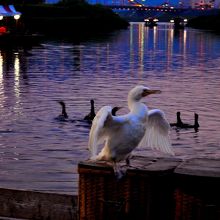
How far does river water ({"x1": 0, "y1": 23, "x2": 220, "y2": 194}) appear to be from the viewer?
17.6 m

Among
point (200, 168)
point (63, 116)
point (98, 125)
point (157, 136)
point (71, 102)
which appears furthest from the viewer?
point (71, 102)

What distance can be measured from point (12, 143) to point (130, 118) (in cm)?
1357

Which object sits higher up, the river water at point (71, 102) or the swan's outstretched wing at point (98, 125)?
the swan's outstretched wing at point (98, 125)

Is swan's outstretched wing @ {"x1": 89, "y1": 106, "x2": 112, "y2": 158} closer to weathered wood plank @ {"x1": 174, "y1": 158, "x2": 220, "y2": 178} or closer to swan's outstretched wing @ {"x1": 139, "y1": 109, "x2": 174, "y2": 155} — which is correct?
weathered wood plank @ {"x1": 174, "y1": 158, "x2": 220, "y2": 178}

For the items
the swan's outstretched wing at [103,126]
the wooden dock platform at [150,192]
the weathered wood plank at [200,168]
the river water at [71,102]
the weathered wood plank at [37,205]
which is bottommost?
the river water at [71,102]

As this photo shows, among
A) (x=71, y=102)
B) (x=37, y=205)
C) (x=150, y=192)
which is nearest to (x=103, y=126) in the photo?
(x=37, y=205)

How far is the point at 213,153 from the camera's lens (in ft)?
64.8

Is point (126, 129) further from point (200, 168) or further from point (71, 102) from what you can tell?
point (71, 102)

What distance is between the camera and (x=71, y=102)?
3136 centimetres

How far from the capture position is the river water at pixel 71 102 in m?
17.6

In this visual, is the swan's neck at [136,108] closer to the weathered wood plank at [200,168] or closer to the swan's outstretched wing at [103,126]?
the swan's outstretched wing at [103,126]

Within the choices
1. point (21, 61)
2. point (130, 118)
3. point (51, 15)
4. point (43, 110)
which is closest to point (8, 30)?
point (21, 61)

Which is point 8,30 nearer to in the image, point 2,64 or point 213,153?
point 2,64

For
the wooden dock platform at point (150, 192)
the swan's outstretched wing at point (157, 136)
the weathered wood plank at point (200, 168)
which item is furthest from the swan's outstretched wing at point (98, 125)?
the swan's outstretched wing at point (157, 136)
